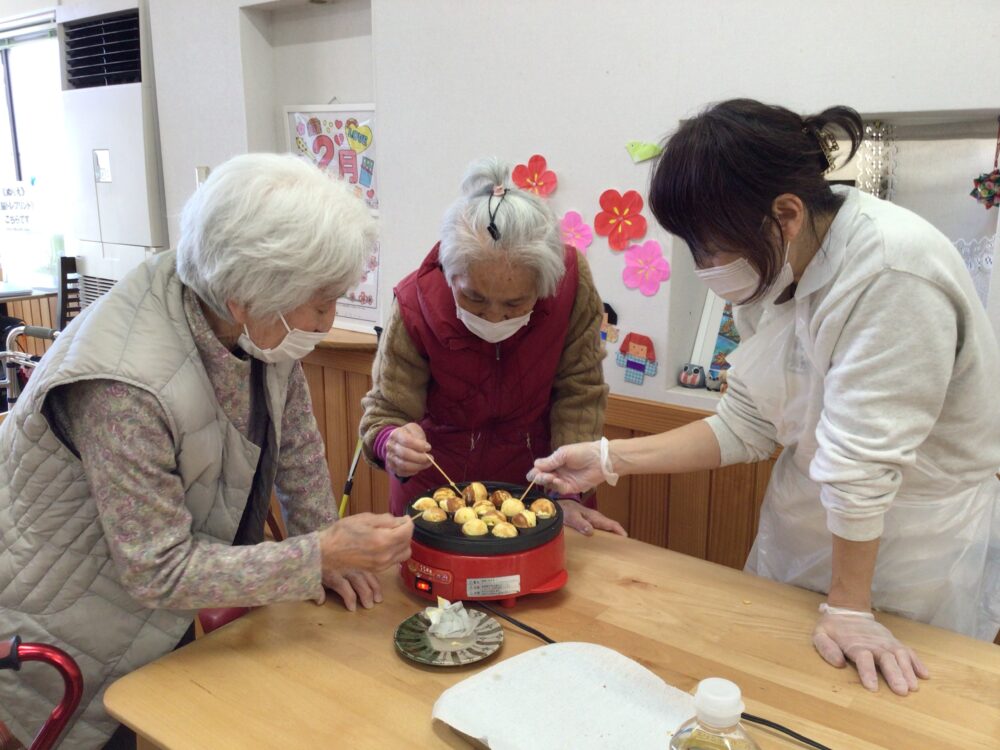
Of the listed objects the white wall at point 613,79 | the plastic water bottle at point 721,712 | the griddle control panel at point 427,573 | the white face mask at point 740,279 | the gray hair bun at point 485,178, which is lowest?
the griddle control panel at point 427,573

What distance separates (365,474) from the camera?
11.3ft

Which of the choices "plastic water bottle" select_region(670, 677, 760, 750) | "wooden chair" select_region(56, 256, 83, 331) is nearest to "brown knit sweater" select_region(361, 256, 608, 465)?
"plastic water bottle" select_region(670, 677, 760, 750)

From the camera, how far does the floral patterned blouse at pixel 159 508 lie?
1.17 m

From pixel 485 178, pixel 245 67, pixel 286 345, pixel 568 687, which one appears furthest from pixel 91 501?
pixel 245 67

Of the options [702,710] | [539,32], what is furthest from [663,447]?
[539,32]

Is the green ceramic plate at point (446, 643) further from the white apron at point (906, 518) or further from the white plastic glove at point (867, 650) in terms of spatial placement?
the white apron at point (906, 518)

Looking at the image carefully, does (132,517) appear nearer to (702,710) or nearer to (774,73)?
(702,710)

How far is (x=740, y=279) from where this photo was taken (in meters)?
1.32

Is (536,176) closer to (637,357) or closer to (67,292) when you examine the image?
(637,357)

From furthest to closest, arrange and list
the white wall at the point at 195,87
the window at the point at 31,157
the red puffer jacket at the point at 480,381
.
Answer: the window at the point at 31,157, the white wall at the point at 195,87, the red puffer jacket at the point at 480,381

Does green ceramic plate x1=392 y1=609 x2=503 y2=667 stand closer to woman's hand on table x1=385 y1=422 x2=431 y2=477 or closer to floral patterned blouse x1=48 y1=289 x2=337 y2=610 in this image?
floral patterned blouse x1=48 y1=289 x2=337 y2=610

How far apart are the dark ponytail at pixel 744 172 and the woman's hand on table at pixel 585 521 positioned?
0.72 meters

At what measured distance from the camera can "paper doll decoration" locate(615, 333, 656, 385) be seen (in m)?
2.59

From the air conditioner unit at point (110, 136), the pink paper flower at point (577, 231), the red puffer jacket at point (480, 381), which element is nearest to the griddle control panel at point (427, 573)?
the red puffer jacket at point (480, 381)
